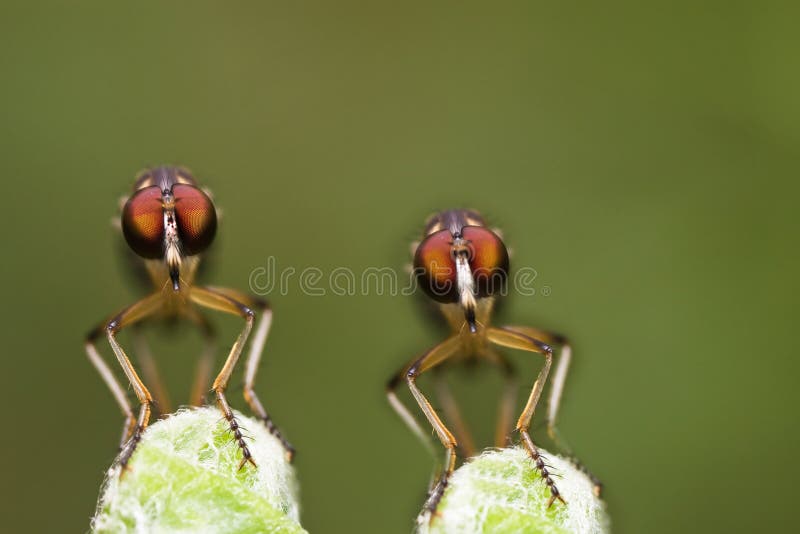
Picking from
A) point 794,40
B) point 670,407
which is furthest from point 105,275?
point 794,40

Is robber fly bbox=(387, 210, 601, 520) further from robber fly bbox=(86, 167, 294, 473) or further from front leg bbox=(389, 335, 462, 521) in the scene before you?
robber fly bbox=(86, 167, 294, 473)

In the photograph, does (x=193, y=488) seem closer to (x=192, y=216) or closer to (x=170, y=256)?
(x=170, y=256)

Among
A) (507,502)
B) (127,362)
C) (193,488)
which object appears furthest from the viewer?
(127,362)

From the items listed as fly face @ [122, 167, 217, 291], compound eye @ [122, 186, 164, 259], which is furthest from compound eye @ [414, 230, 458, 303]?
compound eye @ [122, 186, 164, 259]

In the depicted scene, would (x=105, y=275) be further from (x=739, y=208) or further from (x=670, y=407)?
(x=739, y=208)

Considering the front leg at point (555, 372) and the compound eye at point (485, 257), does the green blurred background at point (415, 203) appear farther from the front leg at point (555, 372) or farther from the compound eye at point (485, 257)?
the compound eye at point (485, 257)

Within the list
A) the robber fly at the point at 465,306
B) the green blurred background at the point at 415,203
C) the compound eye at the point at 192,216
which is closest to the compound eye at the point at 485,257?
the robber fly at the point at 465,306

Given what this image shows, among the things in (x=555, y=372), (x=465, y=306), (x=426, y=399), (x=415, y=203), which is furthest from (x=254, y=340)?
(x=415, y=203)
